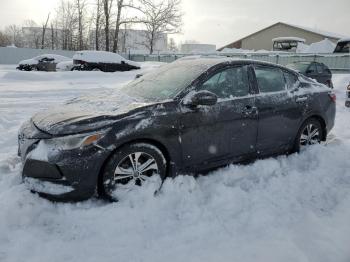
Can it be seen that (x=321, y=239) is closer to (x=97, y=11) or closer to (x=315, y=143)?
(x=315, y=143)

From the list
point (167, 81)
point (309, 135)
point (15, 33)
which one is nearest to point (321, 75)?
point (309, 135)

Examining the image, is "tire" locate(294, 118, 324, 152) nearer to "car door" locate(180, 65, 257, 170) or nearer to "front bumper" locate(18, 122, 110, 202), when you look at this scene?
"car door" locate(180, 65, 257, 170)

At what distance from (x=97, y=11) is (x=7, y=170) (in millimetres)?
36503

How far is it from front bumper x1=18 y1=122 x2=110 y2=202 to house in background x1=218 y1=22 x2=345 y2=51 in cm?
4560

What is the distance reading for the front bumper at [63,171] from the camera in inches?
141

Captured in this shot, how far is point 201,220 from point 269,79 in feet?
8.17

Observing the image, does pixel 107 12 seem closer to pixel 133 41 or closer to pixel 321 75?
pixel 321 75

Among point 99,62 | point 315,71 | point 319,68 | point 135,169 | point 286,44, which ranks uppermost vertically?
point 286,44

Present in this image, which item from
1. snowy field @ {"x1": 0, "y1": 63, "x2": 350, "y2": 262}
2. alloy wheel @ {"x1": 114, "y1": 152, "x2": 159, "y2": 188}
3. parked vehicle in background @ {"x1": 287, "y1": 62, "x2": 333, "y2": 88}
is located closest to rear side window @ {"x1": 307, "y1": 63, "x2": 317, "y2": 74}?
parked vehicle in background @ {"x1": 287, "y1": 62, "x2": 333, "y2": 88}

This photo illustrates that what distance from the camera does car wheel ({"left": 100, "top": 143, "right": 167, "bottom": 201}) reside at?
375cm

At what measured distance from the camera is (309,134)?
562 centimetres

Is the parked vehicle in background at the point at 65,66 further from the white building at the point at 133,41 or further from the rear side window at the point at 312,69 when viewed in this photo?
the white building at the point at 133,41

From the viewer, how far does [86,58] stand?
2036 cm

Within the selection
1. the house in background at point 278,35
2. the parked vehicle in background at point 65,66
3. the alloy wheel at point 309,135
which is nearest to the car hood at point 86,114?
the alloy wheel at point 309,135
